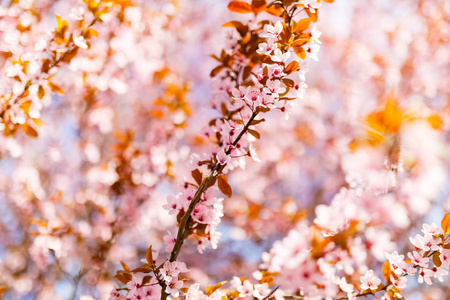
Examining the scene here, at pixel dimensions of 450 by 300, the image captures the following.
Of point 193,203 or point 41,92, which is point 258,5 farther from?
point 41,92

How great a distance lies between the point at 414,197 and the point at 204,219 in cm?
221

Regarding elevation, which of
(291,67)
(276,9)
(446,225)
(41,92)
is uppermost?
(276,9)

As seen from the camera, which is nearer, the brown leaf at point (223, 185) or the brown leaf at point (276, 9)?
the brown leaf at point (223, 185)

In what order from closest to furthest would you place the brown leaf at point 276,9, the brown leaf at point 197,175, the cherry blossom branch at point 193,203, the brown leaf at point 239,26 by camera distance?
the cherry blossom branch at point 193,203, the brown leaf at point 197,175, the brown leaf at point 276,9, the brown leaf at point 239,26

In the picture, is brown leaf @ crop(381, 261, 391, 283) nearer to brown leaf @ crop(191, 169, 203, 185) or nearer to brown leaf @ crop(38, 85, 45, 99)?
brown leaf @ crop(191, 169, 203, 185)

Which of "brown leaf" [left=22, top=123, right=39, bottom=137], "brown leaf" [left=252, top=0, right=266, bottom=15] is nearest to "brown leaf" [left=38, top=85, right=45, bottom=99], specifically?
"brown leaf" [left=22, top=123, right=39, bottom=137]

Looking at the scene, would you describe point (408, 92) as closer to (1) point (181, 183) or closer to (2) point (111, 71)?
(2) point (111, 71)

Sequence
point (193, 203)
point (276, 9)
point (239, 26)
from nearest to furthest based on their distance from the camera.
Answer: point (193, 203)
point (276, 9)
point (239, 26)

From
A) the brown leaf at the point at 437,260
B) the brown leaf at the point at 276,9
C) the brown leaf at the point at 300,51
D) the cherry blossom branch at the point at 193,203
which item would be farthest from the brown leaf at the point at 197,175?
the brown leaf at the point at 437,260

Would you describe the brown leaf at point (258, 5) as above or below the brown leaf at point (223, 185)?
above

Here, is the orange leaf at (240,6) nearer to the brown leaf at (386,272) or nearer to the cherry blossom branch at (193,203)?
the cherry blossom branch at (193,203)

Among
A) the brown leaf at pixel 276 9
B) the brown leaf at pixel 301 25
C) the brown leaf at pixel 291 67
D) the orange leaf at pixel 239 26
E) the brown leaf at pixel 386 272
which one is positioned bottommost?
the brown leaf at pixel 386 272

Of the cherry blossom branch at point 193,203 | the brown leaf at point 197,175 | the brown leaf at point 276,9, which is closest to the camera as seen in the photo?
the cherry blossom branch at point 193,203

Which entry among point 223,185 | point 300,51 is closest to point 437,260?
point 223,185
